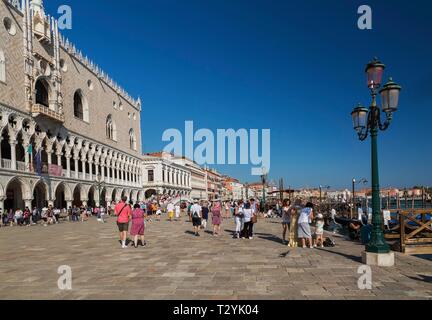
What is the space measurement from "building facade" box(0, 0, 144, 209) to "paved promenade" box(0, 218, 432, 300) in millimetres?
21075

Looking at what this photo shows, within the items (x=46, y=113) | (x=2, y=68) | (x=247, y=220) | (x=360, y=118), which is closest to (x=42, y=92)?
(x=46, y=113)

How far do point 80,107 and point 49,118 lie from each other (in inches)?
401

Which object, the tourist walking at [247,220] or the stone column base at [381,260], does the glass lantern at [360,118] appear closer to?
the stone column base at [381,260]

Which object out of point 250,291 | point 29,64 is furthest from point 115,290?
point 29,64

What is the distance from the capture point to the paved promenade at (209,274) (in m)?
5.65

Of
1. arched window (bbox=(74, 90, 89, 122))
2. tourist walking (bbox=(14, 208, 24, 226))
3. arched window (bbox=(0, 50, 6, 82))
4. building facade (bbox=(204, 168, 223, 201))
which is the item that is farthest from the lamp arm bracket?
building facade (bbox=(204, 168, 223, 201))

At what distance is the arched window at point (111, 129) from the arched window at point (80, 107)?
720 cm

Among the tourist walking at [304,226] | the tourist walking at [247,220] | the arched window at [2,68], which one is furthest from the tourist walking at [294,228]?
the arched window at [2,68]

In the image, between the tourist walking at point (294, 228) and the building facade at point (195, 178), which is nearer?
the tourist walking at point (294, 228)

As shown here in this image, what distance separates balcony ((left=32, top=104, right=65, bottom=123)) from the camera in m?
30.4

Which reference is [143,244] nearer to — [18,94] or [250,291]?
[250,291]

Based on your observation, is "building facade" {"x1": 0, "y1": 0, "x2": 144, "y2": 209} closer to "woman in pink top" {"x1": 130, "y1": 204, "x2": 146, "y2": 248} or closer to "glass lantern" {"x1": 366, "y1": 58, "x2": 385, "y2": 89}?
"woman in pink top" {"x1": 130, "y1": 204, "x2": 146, "y2": 248}
